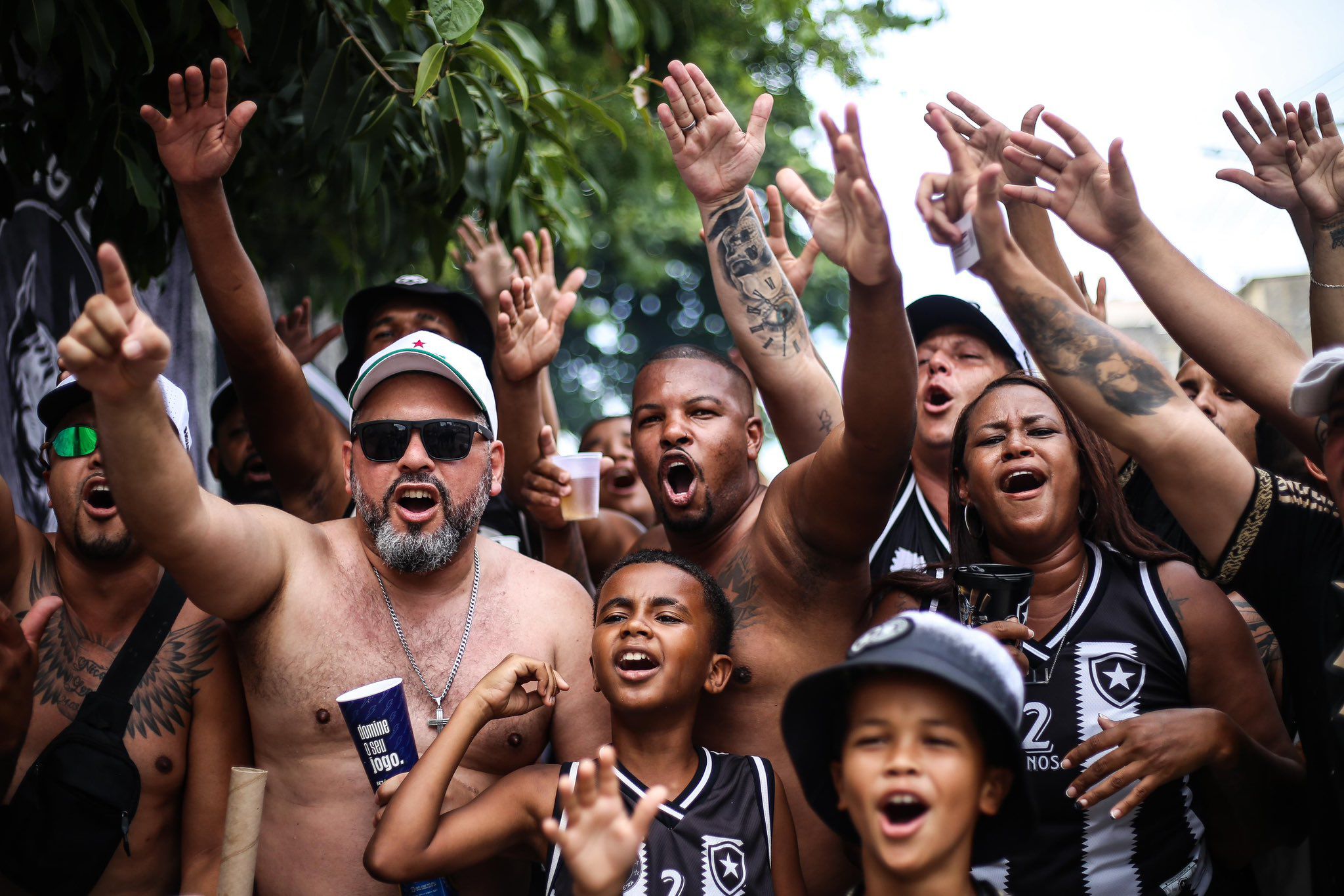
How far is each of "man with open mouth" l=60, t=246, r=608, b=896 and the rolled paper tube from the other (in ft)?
0.90

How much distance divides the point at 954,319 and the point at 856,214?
5.32 ft

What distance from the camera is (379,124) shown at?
4133mm

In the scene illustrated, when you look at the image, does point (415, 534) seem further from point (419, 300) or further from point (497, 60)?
point (419, 300)

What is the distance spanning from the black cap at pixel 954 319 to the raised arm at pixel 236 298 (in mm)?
2403

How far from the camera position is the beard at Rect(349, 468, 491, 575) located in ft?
11.5

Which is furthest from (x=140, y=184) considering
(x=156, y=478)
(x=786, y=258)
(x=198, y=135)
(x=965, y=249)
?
(x=965, y=249)

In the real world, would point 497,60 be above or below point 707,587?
above

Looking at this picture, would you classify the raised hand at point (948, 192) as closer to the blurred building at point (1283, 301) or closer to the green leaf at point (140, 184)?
the green leaf at point (140, 184)

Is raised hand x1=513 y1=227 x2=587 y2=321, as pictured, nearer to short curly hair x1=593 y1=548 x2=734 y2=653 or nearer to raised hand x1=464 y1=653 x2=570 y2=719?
short curly hair x1=593 y1=548 x2=734 y2=653

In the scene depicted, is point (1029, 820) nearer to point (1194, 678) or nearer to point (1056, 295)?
point (1194, 678)

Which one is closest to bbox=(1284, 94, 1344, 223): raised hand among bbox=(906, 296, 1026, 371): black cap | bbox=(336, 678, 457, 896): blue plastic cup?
bbox=(906, 296, 1026, 371): black cap

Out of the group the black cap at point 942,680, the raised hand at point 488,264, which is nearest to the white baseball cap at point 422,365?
the black cap at point 942,680

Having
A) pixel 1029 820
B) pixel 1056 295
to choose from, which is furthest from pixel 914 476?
pixel 1029 820

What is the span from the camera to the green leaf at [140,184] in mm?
3930
